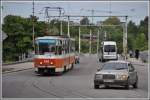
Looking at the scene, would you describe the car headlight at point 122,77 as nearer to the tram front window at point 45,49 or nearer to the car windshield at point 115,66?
the car windshield at point 115,66

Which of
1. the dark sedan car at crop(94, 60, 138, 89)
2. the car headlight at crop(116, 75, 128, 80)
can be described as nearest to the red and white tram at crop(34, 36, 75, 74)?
the dark sedan car at crop(94, 60, 138, 89)

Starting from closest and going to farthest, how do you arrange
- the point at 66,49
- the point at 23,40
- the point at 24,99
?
the point at 24,99 < the point at 66,49 < the point at 23,40

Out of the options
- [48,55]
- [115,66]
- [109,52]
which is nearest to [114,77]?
[115,66]

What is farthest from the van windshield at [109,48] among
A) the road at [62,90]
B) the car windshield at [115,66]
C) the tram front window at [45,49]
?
the car windshield at [115,66]

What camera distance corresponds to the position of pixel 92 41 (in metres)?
170

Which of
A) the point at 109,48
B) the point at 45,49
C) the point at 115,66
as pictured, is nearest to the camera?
the point at 115,66

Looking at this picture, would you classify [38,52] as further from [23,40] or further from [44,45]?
[23,40]

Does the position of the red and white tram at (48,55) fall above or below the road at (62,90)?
above

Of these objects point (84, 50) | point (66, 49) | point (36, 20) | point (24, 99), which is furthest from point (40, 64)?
point (84, 50)

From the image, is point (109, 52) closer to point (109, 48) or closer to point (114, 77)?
point (109, 48)

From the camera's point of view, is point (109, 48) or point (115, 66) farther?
point (109, 48)

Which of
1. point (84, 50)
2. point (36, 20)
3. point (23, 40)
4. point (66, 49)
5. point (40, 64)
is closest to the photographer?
point (40, 64)

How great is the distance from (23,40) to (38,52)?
37.8 metres

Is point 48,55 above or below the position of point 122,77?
above
